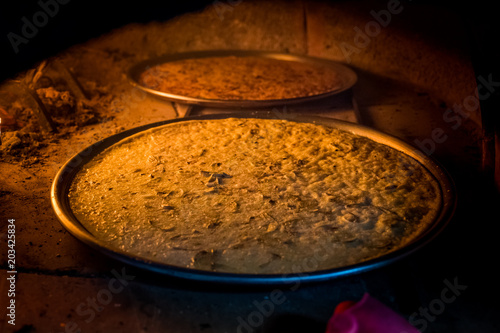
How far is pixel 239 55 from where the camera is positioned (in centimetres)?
552

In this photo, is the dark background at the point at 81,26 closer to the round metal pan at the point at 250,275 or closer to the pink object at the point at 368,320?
the round metal pan at the point at 250,275

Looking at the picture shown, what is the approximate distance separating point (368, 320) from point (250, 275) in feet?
1.65

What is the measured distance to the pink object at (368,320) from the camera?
4.91 ft

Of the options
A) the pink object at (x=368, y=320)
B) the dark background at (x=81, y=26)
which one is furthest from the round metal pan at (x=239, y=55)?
the pink object at (x=368, y=320)

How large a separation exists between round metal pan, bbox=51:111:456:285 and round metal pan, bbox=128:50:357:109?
2.67 ft

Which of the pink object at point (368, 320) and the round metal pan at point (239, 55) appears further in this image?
the round metal pan at point (239, 55)

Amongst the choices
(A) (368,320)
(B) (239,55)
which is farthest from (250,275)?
(B) (239,55)

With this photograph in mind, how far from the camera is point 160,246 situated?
2.09 m

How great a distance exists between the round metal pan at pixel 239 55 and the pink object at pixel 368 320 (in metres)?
2.43

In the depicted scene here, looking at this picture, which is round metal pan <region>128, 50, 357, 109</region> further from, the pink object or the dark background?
the pink object

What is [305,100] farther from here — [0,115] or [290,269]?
[0,115]

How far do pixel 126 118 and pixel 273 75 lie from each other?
5.69 ft

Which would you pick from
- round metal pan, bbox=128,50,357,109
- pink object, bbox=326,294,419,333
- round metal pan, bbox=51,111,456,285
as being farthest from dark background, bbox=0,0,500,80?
pink object, bbox=326,294,419,333

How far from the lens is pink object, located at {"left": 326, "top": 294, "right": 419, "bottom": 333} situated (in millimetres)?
1498
